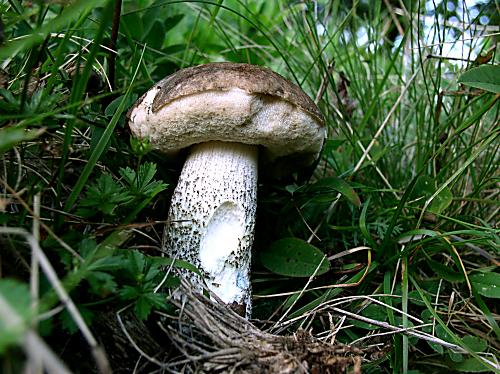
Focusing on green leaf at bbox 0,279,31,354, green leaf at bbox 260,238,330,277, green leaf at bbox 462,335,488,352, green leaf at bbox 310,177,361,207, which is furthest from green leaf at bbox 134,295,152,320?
green leaf at bbox 462,335,488,352

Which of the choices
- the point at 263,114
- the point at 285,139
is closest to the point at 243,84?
the point at 263,114

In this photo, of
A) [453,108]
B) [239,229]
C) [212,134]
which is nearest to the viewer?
[212,134]

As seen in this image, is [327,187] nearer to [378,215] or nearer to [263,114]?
[378,215]

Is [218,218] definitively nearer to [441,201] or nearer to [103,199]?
[103,199]

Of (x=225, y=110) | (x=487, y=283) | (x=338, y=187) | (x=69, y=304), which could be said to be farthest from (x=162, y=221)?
(x=487, y=283)

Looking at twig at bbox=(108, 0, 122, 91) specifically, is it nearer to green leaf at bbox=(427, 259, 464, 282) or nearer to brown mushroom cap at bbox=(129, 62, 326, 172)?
brown mushroom cap at bbox=(129, 62, 326, 172)

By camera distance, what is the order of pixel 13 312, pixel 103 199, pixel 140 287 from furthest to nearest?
pixel 103 199, pixel 140 287, pixel 13 312
